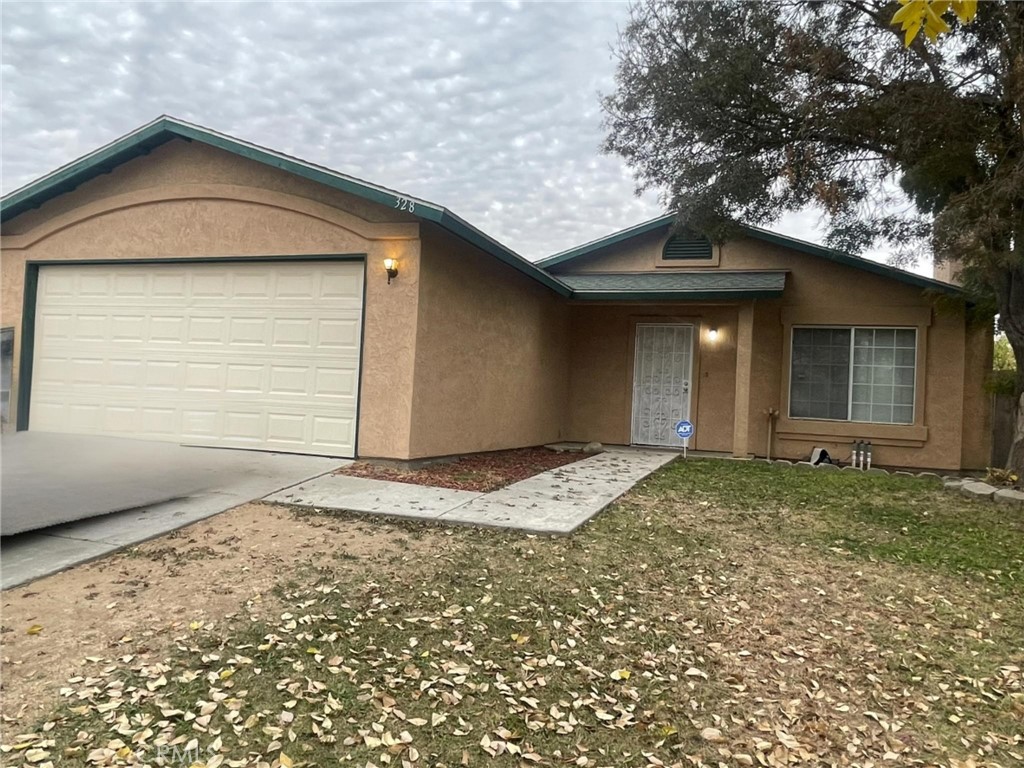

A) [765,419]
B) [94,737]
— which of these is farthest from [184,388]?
[765,419]

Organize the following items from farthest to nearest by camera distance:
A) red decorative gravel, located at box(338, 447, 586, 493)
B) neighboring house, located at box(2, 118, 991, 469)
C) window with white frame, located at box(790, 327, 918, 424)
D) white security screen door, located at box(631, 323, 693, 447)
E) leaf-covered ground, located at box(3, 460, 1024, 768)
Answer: white security screen door, located at box(631, 323, 693, 447) < window with white frame, located at box(790, 327, 918, 424) < neighboring house, located at box(2, 118, 991, 469) < red decorative gravel, located at box(338, 447, 586, 493) < leaf-covered ground, located at box(3, 460, 1024, 768)

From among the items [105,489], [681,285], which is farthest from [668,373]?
[105,489]

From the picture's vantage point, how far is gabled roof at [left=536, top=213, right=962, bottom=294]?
10.1 m

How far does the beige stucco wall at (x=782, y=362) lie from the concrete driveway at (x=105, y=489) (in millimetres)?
6388

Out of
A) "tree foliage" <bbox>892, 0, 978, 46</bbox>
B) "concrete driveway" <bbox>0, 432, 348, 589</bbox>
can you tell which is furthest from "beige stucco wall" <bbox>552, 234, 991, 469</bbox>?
"tree foliage" <bbox>892, 0, 978, 46</bbox>

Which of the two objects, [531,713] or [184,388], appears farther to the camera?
[184,388]

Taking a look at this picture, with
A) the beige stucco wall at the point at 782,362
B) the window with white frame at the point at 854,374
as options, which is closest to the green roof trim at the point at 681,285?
the beige stucco wall at the point at 782,362

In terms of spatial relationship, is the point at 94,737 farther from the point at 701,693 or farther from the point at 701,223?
the point at 701,223

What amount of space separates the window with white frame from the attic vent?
7.20 ft

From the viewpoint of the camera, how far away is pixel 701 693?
2.97m

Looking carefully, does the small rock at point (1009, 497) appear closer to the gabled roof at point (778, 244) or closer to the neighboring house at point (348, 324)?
the neighboring house at point (348, 324)

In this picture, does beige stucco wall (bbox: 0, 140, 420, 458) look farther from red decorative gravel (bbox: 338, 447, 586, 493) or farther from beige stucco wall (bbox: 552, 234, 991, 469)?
beige stucco wall (bbox: 552, 234, 991, 469)

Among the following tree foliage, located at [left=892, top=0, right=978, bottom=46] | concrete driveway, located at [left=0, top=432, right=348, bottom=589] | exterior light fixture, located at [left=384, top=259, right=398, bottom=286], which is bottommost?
concrete driveway, located at [left=0, top=432, right=348, bottom=589]

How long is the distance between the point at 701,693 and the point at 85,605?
130 inches
